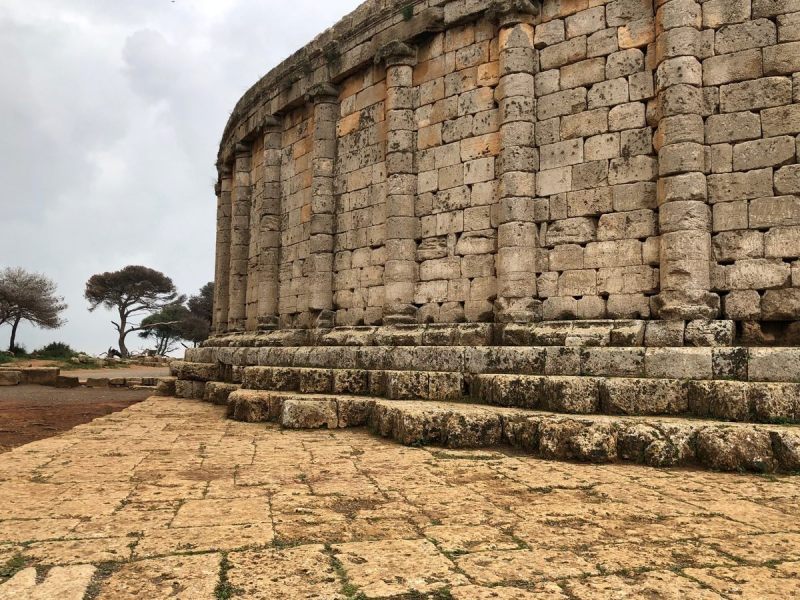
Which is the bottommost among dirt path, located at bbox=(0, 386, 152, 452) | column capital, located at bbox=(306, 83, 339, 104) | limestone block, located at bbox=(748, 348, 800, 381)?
dirt path, located at bbox=(0, 386, 152, 452)

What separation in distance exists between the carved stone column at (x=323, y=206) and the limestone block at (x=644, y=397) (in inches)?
235

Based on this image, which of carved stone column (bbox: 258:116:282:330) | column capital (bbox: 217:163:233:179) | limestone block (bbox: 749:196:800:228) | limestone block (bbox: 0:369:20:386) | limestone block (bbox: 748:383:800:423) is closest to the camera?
limestone block (bbox: 748:383:800:423)

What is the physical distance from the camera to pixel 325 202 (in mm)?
12156

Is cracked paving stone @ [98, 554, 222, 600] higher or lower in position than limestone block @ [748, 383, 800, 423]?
lower

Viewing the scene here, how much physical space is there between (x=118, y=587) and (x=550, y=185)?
25.8 ft

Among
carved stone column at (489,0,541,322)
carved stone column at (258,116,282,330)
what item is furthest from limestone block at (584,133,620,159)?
carved stone column at (258,116,282,330)

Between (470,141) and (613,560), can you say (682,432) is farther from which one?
(470,141)

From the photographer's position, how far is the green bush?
33438 mm

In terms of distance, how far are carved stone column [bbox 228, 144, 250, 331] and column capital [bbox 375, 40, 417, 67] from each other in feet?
21.4

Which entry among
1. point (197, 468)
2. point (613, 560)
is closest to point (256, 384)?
point (197, 468)

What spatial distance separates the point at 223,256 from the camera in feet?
57.6

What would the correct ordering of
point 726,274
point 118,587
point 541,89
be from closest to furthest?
point 118,587
point 726,274
point 541,89

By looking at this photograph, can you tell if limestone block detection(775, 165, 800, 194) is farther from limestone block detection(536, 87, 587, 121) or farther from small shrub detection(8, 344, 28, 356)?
small shrub detection(8, 344, 28, 356)

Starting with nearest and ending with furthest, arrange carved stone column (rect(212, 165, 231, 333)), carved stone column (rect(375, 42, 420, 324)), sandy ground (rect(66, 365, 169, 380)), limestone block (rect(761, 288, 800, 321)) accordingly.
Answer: limestone block (rect(761, 288, 800, 321)), carved stone column (rect(375, 42, 420, 324)), carved stone column (rect(212, 165, 231, 333)), sandy ground (rect(66, 365, 169, 380))
